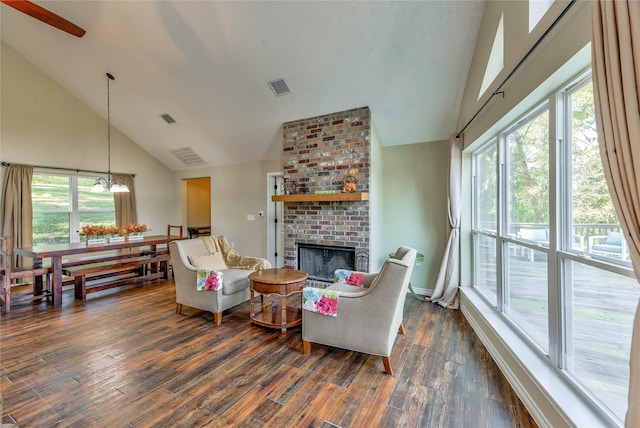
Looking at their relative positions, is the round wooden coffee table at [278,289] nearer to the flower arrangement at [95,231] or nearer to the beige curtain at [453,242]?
the beige curtain at [453,242]

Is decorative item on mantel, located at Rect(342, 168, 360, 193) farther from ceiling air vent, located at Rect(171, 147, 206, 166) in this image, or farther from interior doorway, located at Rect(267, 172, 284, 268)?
ceiling air vent, located at Rect(171, 147, 206, 166)

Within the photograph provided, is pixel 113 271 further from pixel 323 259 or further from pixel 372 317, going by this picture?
pixel 372 317

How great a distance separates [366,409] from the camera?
1.73 metres

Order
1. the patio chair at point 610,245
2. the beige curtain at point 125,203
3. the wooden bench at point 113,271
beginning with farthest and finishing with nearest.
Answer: the beige curtain at point 125,203 → the wooden bench at point 113,271 → the patio chair at point 610,245

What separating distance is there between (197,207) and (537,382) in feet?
25.3

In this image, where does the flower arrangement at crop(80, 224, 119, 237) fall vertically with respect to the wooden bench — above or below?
above

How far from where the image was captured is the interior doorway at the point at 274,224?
5.33 meters

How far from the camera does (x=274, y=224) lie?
5.38 meters

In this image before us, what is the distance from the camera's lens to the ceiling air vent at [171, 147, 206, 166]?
19.2ft

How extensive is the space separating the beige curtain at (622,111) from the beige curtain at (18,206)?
23.1 feet

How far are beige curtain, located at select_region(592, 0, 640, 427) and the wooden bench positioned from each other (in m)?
5.32

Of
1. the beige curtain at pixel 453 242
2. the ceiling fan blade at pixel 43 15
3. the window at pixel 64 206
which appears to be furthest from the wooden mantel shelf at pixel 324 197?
the window at pixel 64 206

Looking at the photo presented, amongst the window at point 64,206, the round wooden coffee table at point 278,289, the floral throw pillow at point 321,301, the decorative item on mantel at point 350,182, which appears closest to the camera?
the floral throw pillow at point 321,301

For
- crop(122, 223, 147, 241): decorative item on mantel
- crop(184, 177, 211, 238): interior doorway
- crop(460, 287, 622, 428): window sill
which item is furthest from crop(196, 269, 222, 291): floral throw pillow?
crop(184, 177, 211, 238): interior doorway
